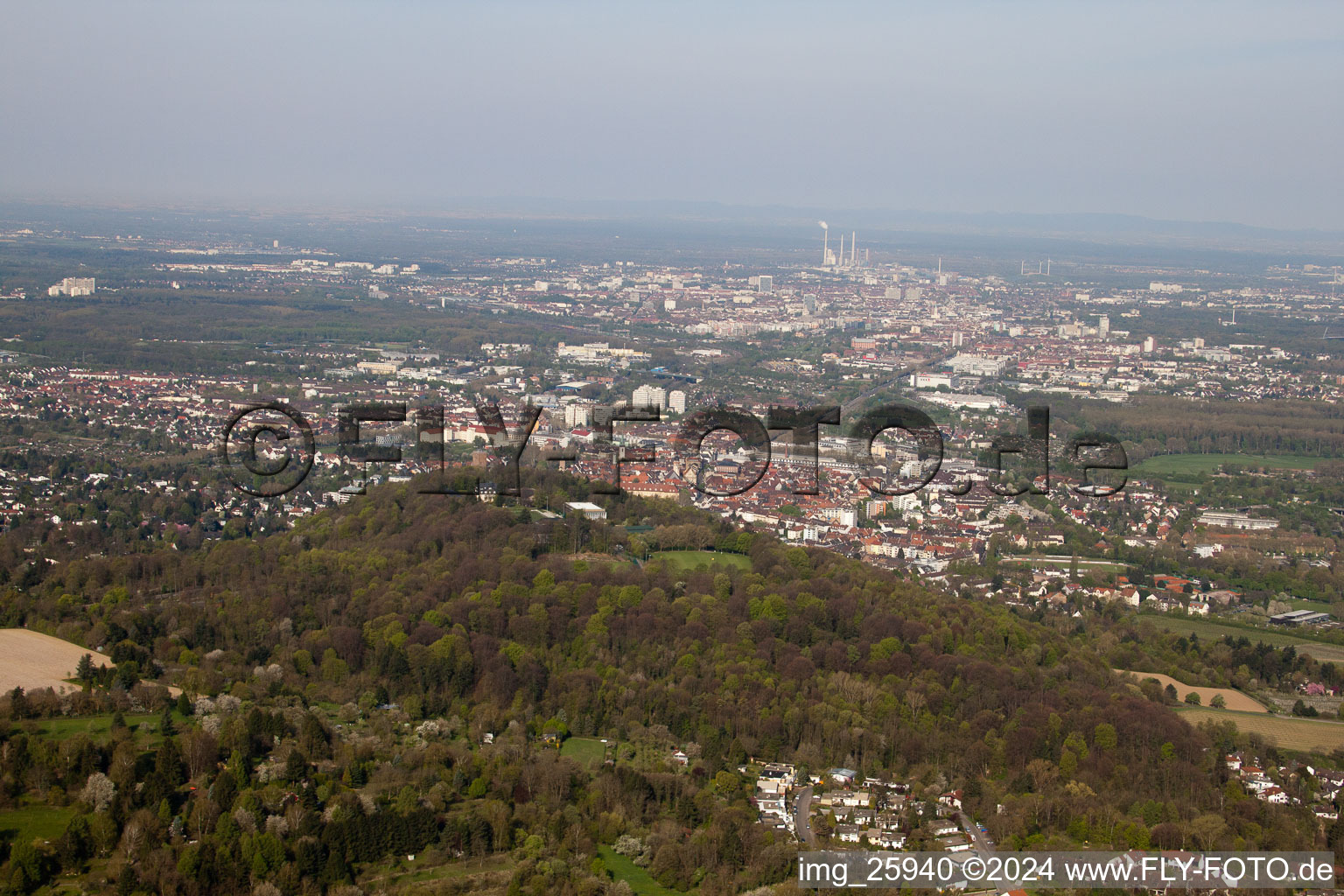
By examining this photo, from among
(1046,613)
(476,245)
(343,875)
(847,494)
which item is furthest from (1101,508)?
(476,245)

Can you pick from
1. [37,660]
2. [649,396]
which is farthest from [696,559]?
[649,396]

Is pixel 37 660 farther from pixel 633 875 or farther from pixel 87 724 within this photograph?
pixel 633 875

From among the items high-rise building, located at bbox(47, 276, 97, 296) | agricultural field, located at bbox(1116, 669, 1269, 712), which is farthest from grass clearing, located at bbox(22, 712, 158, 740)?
high-rise building, located at bbox(47, 276, 97, 296)

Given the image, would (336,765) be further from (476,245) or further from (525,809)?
(476,245)

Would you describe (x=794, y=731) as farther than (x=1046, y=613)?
No

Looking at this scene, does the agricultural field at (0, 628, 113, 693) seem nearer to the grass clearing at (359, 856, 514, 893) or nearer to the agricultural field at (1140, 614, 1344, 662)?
the grass clearing at (359, 856, 514, 893)

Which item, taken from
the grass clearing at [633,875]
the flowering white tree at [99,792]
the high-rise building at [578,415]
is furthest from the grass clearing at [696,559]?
the high-rise building at [578,415]

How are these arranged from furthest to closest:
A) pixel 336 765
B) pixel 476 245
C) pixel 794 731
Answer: pixel 476 245 < pixel 794 731 < pixel 336 765
